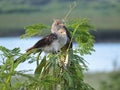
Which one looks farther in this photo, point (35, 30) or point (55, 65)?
point (35, 30)

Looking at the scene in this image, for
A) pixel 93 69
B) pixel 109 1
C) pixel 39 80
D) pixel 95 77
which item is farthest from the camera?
pixel 109 1

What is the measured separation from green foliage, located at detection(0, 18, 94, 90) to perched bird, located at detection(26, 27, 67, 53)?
3 cm

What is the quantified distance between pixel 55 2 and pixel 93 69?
58.4 ft

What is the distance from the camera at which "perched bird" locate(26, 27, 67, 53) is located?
218cm

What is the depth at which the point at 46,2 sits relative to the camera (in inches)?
1382

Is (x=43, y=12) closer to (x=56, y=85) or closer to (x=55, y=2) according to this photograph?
(x=55, y=2)

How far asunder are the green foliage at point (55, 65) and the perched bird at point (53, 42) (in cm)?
3

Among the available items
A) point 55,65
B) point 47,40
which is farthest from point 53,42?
point 55,65

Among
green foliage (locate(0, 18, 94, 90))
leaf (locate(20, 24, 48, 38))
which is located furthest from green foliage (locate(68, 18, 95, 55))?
leaf (locate(20, 24, 48, 38))

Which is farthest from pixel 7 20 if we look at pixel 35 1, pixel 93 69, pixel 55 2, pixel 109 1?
pixel 93 69

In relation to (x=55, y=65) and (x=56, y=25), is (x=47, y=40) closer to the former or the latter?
(x=56, y=25)

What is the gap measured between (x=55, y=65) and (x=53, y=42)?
30cm

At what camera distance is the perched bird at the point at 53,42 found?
7.16 ft

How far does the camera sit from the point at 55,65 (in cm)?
199
